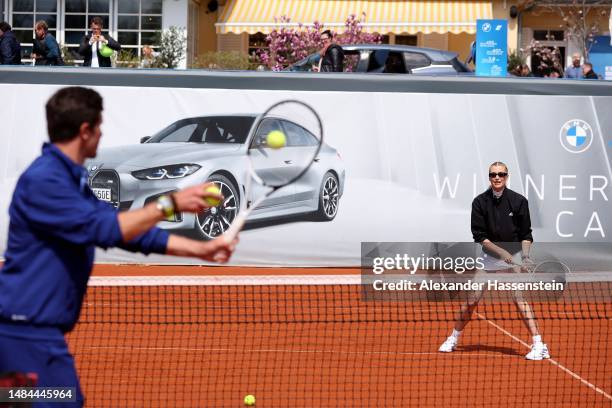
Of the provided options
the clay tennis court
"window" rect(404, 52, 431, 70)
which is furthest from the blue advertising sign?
"window" rect(404, 52, 431, 70)

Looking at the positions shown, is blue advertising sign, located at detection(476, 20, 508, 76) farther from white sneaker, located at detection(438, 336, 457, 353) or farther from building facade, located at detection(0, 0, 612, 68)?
building facade, located at detection(0, 0, 612, 68)

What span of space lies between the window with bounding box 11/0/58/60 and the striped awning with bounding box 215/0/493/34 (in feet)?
14.1

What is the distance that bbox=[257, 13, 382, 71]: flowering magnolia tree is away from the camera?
74.2ft

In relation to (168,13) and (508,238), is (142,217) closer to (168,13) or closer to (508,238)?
(508,238)

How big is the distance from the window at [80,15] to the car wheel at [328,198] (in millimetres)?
13910

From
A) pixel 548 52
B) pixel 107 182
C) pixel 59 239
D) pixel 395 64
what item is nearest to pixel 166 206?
pixel 59 239

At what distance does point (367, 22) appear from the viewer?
25047 mm

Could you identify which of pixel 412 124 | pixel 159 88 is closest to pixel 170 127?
pixel 159 88

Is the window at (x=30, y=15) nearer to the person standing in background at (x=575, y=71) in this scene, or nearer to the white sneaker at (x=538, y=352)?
the person standing in background at (x=575, y=71)

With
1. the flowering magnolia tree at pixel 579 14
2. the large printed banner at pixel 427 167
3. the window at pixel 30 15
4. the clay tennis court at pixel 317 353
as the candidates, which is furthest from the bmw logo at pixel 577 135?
the window at pixel 30 15

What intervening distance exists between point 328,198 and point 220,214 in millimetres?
1401

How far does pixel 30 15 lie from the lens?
2572 cm

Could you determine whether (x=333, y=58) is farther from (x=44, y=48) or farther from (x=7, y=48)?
(x=7, y=48)

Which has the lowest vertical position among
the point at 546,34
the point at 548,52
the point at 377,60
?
the point at 377,60
